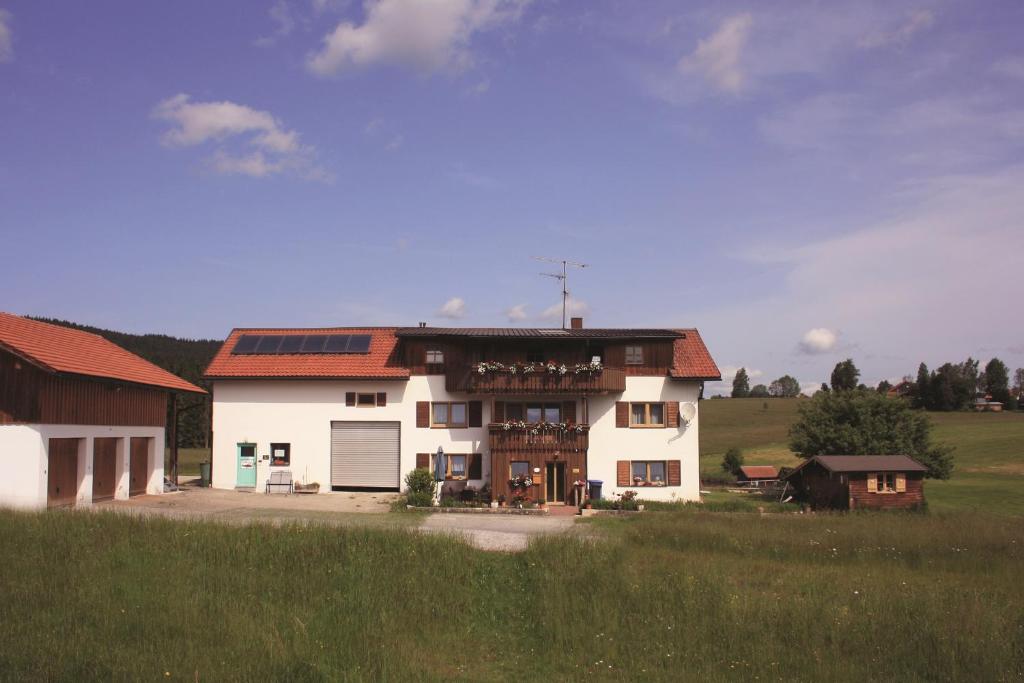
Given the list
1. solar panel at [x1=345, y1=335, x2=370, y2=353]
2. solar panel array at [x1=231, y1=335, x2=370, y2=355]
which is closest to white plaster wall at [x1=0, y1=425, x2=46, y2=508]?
solar panel array at [x1=231, y1=335, x2=370, y2=355]

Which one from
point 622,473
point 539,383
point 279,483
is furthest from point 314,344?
point 622,473

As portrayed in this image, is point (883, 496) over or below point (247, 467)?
below

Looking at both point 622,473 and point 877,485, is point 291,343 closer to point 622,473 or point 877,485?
point 622,473

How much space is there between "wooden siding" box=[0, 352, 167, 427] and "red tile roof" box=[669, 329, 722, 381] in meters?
22.0

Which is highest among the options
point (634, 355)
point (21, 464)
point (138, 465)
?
point (634, 355)

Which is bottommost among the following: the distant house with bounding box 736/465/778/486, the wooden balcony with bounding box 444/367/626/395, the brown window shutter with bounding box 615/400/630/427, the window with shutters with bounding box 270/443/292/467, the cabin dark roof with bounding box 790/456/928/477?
the distant house with bounding box 736/465/778/486

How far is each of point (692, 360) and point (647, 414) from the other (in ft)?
11.0

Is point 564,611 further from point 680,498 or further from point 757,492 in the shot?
point 757,492

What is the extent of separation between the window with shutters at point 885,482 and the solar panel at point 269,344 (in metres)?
27.0

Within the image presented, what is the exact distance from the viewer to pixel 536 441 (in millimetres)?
33625

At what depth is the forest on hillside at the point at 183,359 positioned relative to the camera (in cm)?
9850

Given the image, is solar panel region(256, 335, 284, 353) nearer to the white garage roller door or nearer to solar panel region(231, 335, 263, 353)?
solar panel region(231, 335, 263, 353)

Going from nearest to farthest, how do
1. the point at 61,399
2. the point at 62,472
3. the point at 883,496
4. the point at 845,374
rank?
the point at 61,399 < the point at 62,472 < the point at 883,496 < the point at 845,374

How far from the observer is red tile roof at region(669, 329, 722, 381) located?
34844mm
